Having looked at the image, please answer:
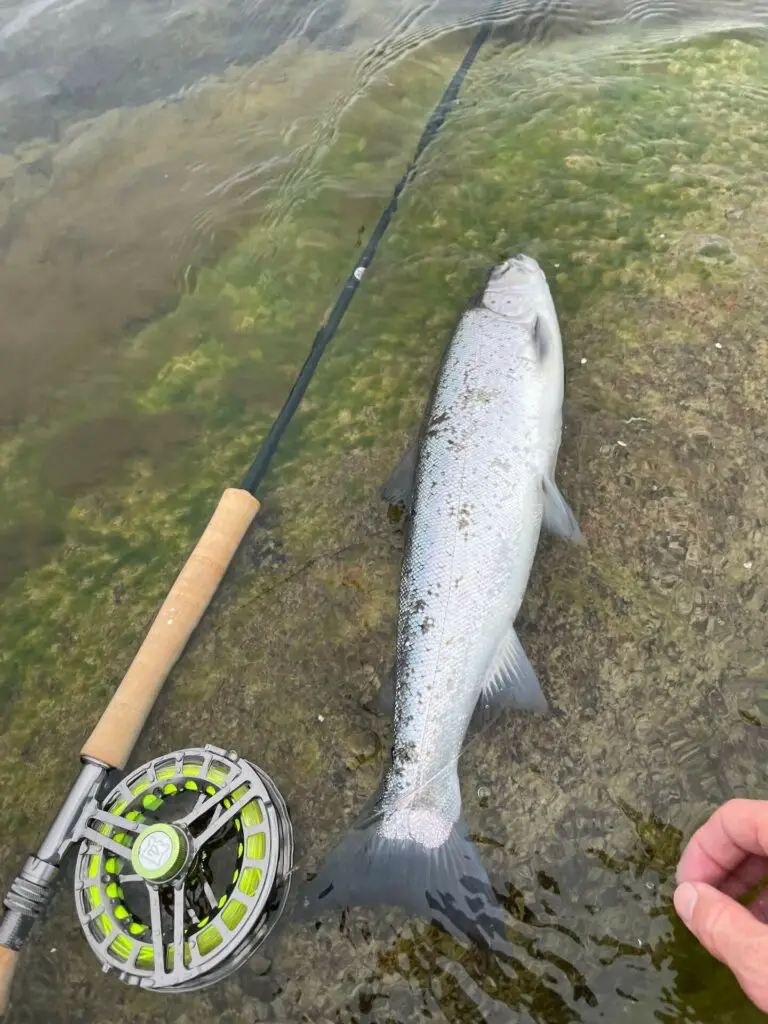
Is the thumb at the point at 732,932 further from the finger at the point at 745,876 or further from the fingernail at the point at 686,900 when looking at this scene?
the finger at the point at 745,876

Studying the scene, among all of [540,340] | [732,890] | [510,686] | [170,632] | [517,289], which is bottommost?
[732,890]

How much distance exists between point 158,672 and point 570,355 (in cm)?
241

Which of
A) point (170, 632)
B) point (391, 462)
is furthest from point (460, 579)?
point (170, 632)

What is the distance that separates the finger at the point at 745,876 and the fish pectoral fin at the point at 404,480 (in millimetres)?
1749

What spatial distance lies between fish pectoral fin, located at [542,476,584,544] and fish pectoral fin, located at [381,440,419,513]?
0.58 meters

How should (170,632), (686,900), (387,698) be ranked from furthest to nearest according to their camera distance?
(170,632) < (387,698) < (686,900)

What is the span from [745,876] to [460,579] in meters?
1.34

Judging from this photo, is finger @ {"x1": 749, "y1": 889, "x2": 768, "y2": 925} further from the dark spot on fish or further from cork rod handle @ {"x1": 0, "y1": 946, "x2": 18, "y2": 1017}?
cork rod handle @ {"x1": 0, "y1": 946, "x2": 18, "y2": 1017}

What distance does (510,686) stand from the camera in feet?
9.09

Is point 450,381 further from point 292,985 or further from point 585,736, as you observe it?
point 292,985

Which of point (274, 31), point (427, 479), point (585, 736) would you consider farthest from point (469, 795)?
point (274, 31)

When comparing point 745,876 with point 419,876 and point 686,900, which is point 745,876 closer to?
point 686,900

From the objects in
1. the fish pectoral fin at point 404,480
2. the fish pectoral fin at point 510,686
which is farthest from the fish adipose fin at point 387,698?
the fish pectoral fin at point 404,480

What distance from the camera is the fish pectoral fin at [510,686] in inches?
109
